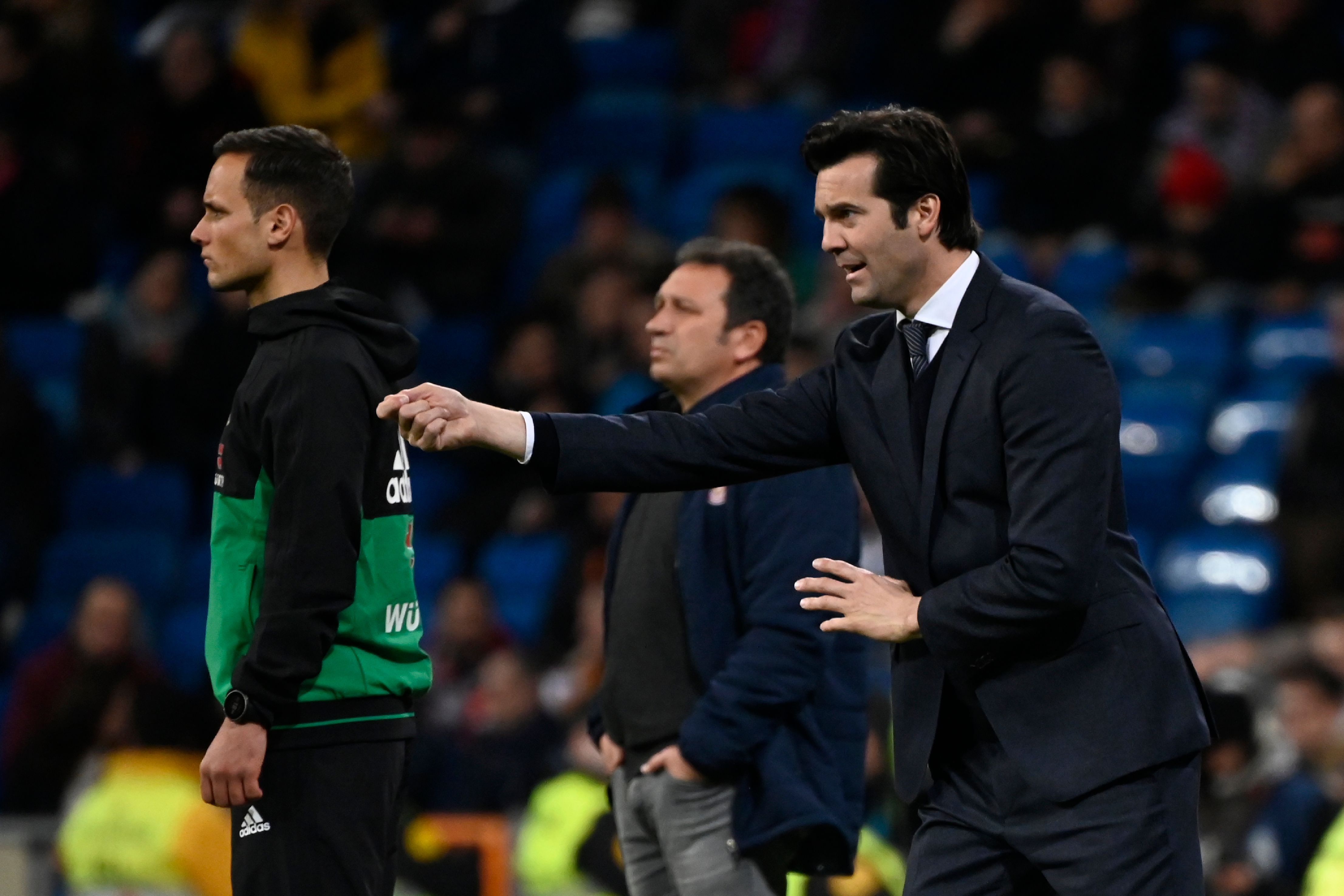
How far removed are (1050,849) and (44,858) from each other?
16.8 ft

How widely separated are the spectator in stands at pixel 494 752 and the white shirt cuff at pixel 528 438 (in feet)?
14.3

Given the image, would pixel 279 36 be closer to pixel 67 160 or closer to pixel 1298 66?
pixel 67 160

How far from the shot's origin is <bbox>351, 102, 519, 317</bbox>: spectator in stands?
1055 cm

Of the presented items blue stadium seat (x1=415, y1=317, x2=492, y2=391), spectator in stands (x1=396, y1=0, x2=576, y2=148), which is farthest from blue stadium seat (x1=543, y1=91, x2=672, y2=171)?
blue stadium seat (x1=415, y1=317, x2=492, y2=391)

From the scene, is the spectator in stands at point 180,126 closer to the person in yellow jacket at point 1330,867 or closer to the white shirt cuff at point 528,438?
the person in yellow jacket at point 1330,867

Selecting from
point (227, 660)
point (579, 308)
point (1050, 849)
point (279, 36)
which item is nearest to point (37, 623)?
point (579, 308)

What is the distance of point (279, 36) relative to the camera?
11484 mm

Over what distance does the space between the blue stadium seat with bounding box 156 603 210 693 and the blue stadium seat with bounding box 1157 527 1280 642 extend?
4.47 m

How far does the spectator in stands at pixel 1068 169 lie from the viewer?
9719 millimetres

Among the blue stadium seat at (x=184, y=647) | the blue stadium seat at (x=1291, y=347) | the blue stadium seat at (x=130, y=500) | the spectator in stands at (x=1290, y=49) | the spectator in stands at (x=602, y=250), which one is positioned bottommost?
the blue stadium seat at (x=184, y=647)

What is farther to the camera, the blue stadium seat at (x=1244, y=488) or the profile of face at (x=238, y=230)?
the blue stadium seat at (x=1244, y=488)

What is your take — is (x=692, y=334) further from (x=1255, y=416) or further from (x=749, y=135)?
(x=749, y=135)

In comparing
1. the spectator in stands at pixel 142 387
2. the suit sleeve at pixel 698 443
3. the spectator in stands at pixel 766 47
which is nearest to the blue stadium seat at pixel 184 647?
the spectator in stands at pixel 142 387

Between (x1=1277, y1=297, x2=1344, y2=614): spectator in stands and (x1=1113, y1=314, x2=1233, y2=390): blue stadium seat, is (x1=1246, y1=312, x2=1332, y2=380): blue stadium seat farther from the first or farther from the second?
(x1=1277, y1=297, x2=1344, y2=614): spectator in stands
